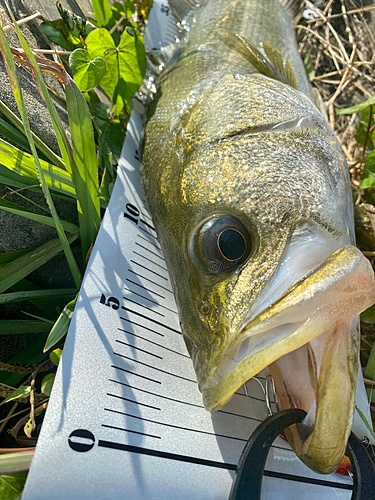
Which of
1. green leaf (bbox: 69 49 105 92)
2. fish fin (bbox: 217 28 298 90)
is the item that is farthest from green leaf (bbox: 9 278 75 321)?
fish fin (bbox: 217 28 298 90)

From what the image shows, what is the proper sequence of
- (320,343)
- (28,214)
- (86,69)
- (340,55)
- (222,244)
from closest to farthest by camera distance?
1. (320,343)
2. (222,244)
3. (28,214)
4. (86,69)
5. (340,55)

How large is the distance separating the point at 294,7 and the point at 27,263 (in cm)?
320

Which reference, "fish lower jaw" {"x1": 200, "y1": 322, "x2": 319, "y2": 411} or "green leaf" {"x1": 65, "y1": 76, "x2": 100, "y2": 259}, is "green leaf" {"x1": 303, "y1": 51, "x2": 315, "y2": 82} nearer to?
"green leaf" {"x1": 65, "y1": 76, "x2": 100, "y2": 259}

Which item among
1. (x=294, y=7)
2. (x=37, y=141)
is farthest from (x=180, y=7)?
(x=37, y=141)

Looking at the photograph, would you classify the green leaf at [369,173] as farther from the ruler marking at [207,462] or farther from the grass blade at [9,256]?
the grass blade at [9,256]

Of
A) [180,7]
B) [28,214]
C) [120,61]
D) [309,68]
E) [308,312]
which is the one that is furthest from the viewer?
[309,68]

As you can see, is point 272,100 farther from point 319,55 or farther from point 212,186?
point 319,55

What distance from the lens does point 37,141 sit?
66.7 inches

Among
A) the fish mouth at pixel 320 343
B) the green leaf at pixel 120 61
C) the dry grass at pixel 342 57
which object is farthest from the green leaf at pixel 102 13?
the fish mouth at pixel 320 343

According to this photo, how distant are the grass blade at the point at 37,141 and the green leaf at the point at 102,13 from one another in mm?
1013

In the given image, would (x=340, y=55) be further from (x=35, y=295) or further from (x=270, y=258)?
(x=35, y=295)

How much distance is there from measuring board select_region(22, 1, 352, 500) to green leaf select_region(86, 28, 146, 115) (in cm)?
84

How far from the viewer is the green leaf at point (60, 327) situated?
4.66 ft

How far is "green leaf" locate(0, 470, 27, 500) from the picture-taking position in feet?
4.07
